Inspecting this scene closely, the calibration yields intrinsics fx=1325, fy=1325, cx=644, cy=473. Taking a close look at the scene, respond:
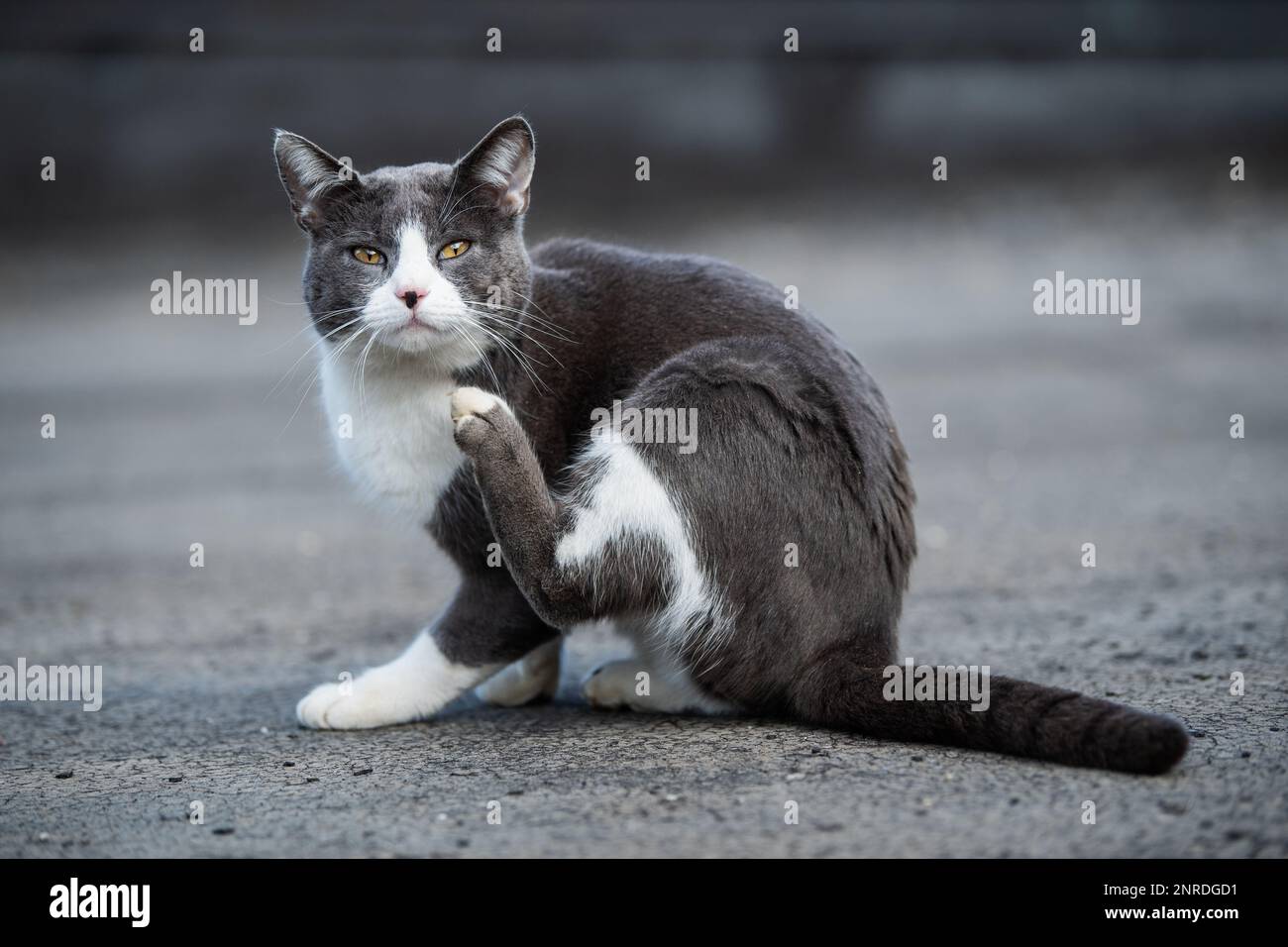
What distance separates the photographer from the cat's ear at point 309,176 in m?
Answer: 3.80

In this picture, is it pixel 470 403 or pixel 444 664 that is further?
pixel 444 664

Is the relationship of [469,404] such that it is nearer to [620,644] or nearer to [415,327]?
[415,327]

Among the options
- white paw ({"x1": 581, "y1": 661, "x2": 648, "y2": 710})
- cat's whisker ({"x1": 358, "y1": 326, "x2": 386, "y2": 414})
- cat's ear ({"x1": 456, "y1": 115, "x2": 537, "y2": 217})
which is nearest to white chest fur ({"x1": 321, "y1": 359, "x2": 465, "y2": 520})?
cat's whisker ({"x1": 358, "y1": 326, "x2": 386, "y2": 414})

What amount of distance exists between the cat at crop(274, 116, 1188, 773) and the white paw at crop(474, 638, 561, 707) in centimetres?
23

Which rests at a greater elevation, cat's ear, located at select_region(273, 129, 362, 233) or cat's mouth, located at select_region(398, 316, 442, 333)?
cat's ear, located at select_region(273, 129, 362, 233)

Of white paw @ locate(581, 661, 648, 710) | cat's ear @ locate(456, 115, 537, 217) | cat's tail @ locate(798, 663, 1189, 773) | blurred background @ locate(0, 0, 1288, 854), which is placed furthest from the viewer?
blurred background @ locate(0, 0, 1288, 854)

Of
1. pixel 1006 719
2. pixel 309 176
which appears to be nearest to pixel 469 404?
pixel 309 176

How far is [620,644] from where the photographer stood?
5.39 metres

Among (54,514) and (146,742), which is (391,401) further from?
(54,514)

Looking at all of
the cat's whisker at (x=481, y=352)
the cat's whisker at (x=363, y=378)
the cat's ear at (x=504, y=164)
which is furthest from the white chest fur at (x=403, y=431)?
the cat's ear at (x=504, y=164)

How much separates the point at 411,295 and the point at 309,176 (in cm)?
56

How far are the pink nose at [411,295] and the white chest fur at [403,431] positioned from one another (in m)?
0.28

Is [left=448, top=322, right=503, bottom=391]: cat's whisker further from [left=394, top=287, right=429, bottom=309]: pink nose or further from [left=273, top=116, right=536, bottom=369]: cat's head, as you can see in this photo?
[left=394, top=287, right=429, bottom=309]: pink nose

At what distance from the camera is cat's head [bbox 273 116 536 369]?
3.67 m
